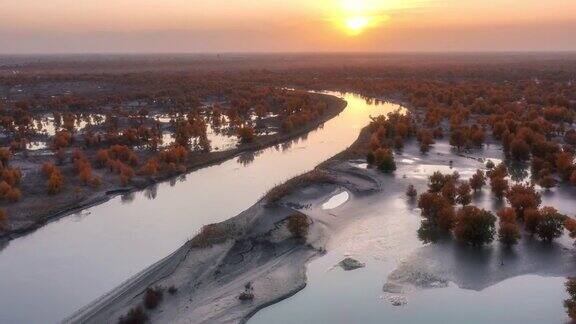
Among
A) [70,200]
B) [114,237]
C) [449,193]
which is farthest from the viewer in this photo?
[70,200]

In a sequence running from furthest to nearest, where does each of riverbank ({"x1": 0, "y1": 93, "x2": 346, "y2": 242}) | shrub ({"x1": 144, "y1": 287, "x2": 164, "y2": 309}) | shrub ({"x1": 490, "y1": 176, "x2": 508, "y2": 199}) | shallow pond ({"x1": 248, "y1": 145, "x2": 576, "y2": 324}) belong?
shrub ({"x1": 490, "y1": 176, "x2": 508, "y2": 199})
riverbank ({"x1": 0, "y1": 93, "x2": 346, "y2": 242})
shrub ({"x1": 144, "y1": 287, "x2": 164, "y2": 309})
shallow pond ({"x1": 248, "y1": 145, "x2": 576, "y2": 324})

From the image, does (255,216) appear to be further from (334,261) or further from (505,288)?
(505,288)

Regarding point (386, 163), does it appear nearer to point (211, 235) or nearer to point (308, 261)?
point (308, 261)

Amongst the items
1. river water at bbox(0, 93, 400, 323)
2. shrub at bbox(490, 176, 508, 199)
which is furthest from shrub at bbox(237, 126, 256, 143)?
shrub at bbox(490, 176, 508, 199)

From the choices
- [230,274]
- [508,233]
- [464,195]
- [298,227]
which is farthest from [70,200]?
[508,233]

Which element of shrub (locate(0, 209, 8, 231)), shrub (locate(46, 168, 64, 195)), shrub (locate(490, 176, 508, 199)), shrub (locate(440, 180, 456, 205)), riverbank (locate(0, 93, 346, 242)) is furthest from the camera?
shrub (locate(46, 168, 64, 195))

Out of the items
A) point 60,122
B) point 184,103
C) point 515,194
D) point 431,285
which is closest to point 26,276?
point 431,285

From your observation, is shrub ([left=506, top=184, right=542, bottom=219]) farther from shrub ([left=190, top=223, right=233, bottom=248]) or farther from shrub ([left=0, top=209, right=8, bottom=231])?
shrub ([left=0, top=209, right=8, bottom=231])
